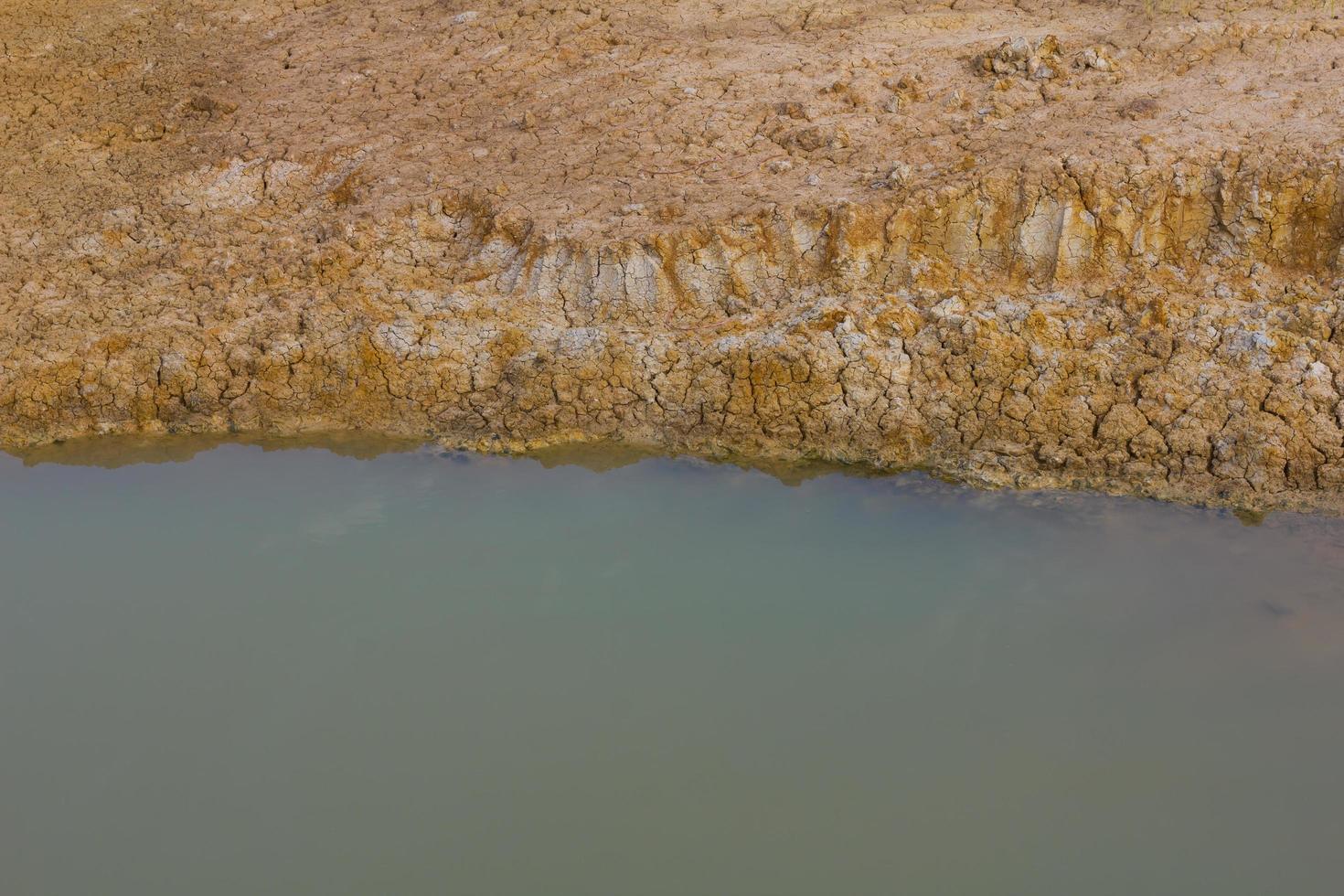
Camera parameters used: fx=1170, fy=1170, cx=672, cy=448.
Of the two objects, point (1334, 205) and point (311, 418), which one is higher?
point (1334, 205)

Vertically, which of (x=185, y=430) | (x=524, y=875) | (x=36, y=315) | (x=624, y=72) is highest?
(x=624, y=72)

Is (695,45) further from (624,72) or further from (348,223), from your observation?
(348,223)

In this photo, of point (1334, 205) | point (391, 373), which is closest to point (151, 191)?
point (391, 373)

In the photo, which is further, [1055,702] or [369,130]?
[369,130]

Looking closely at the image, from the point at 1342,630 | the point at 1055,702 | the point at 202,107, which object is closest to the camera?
the point at 1055,702

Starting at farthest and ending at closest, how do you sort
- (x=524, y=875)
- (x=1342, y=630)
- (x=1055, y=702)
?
(x=1342, y=630) < (x=1055, y=702) < (x=524, y=875)

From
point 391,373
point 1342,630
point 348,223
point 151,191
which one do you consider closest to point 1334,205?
point 1342,630
